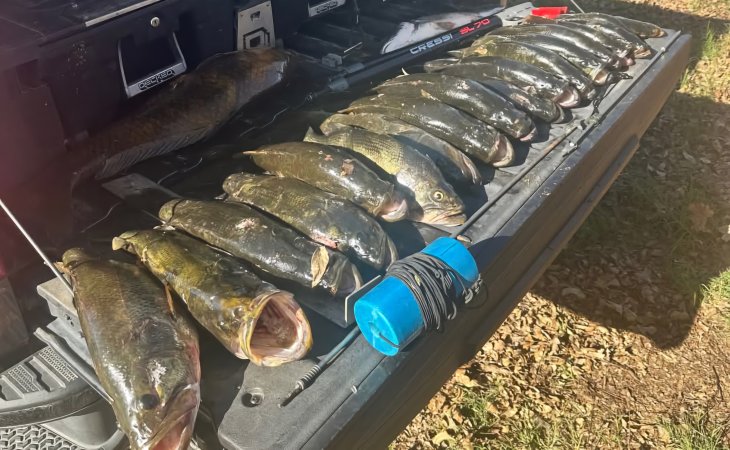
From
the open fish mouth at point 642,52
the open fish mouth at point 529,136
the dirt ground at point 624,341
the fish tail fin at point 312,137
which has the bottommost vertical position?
the dirt ground at point 624,341

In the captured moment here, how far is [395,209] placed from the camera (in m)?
3.10

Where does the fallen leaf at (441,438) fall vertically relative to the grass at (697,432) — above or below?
below

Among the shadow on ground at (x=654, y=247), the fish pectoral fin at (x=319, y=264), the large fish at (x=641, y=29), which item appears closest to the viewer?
the fish pectoral fin at (x=319, y=264)

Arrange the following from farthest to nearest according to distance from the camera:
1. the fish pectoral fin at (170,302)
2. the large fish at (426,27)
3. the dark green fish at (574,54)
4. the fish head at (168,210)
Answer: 1. the large fish at (426,27)
2. the dark green fish at (574,54)
3. the fish head at (168,210)
4. the fish pectoral fin at (170,302)

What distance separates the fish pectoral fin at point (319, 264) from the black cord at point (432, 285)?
0.95 ft

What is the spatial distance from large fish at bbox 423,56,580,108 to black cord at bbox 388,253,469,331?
2.05 meters

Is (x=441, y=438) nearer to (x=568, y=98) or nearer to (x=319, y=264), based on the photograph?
(x=319, y=264)

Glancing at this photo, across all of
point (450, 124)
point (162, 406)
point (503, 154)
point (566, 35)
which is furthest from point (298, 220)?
point (566, 35)

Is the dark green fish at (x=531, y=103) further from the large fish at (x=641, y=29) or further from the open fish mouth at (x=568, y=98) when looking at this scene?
the large fish at (x=641, y=29)

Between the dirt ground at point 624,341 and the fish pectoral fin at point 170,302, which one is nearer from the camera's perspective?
the fish pectoral fin at point 170,302

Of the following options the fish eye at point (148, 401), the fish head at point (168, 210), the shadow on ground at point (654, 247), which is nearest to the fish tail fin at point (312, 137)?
the fish head at point (168, 210)

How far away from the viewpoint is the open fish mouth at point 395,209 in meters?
3.08

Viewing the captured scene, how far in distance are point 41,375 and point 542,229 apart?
2490 millimetres

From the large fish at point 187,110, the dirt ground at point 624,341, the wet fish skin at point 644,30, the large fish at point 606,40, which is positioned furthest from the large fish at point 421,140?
the wet fish skin at point 644,30
